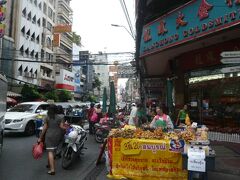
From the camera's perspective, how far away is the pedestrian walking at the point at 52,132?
822 centimetres

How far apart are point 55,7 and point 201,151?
61188 millimetres

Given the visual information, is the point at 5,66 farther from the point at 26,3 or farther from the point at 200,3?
the point at 200,3

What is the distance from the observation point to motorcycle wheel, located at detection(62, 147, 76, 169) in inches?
348

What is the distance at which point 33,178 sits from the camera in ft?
25.2

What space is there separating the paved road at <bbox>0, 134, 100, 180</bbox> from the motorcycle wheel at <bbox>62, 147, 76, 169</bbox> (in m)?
0.14

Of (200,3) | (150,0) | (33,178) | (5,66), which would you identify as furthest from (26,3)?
(33,178)

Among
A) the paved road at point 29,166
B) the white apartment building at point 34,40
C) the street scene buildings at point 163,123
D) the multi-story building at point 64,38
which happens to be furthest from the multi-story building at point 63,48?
the paved road at point 29,166

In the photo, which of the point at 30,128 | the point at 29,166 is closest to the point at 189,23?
the point at 29,166

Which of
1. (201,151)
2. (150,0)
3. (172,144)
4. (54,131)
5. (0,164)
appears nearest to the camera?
(201,151)

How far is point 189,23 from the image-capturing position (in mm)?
12148

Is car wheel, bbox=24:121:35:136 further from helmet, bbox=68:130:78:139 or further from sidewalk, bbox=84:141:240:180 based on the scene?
sidewalk, bbox=84:141:240:180

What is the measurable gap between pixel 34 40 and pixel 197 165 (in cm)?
4604

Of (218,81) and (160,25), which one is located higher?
(160,25)

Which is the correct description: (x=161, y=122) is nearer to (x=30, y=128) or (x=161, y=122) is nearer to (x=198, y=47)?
(x=198, y=47)
